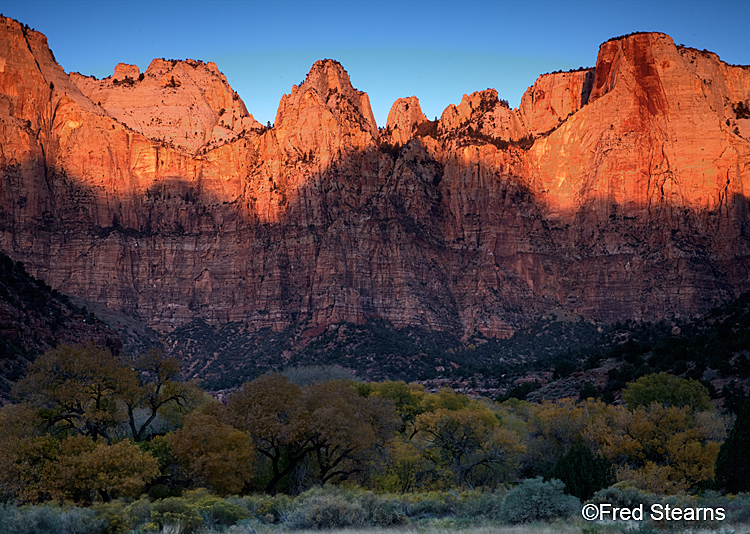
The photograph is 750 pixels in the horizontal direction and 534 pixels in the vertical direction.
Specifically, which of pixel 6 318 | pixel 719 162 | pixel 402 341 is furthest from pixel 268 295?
pixel 719 162

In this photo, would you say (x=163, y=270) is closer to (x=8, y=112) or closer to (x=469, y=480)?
(x=8, y=112)

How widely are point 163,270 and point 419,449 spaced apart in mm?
93791

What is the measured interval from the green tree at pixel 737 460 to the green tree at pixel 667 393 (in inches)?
617

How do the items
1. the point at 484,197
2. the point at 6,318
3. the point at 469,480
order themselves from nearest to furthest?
the point at 469,480 → the point at 6,318 → the point at 484,197

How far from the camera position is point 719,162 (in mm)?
116688

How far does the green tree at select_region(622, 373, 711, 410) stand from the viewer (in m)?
47.9

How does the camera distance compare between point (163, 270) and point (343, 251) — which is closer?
point (343, 251)

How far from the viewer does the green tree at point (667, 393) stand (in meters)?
47.9

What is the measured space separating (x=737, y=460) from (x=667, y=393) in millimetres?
18357

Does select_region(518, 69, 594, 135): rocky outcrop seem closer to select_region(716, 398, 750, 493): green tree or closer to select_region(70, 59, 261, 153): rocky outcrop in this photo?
select_region(70, 59, 261, 153): rocky outcrop

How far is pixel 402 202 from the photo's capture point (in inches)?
4879

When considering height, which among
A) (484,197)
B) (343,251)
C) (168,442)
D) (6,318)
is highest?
(484,197)

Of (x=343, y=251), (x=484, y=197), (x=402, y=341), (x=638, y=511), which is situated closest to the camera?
(x=638, y=511)

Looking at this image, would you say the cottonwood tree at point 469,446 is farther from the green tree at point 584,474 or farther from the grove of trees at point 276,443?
the green tree at point 584,474
